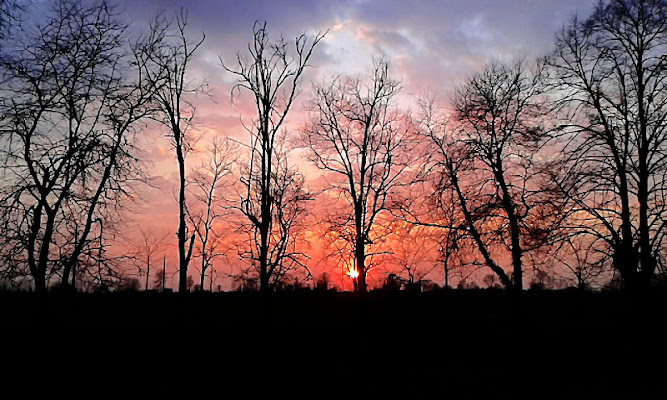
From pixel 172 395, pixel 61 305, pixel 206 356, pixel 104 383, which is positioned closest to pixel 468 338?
pixel 206 356

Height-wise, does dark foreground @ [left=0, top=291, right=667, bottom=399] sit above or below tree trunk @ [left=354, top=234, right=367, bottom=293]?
below

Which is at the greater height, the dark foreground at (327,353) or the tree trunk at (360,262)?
the tree trunk at (360,262)

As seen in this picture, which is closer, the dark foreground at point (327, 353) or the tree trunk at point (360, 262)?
the dark foreground at point (327, 353)

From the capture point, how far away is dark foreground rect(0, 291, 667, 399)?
46.2 ft

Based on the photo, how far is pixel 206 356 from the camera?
16.5 meters

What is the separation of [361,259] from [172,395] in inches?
446

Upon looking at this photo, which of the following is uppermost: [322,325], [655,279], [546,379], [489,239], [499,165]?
[499,165]

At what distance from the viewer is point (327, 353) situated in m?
18.0

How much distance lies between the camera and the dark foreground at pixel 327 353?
14.1 m

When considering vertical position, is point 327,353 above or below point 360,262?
below

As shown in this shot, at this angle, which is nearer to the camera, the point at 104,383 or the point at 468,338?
the point at 104,383

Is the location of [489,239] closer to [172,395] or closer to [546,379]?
[546,379]

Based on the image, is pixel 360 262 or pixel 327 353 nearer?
pixel 327 353

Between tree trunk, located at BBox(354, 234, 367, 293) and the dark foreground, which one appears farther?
tree trunk, located at BBox(354, 234, 367, 293)
